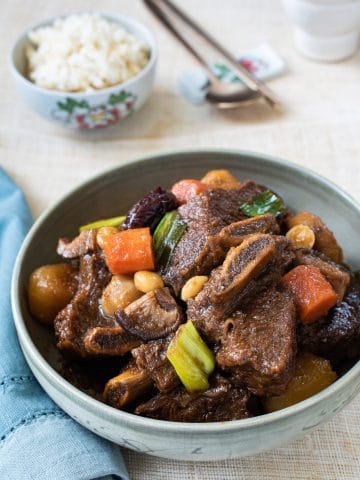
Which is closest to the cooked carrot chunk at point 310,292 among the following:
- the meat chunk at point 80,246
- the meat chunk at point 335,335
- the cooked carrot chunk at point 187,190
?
the meat chunk at point 335,335

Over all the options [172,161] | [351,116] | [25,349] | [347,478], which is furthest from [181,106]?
[347,478]

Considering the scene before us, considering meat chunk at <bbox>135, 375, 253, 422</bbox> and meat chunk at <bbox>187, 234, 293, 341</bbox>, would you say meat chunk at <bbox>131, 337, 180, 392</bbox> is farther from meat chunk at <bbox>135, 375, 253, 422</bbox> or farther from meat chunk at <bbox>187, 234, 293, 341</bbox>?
meat chunk at <bbox>187, 234, 293, 341</bbox>

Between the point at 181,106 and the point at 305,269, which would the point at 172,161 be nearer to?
the point at 305,269

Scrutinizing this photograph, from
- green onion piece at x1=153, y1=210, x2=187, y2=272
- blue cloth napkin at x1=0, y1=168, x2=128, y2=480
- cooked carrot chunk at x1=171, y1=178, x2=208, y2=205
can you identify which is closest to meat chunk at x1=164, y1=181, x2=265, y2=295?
green onion piece at x1=153, y1=210, x2=187, y2=272

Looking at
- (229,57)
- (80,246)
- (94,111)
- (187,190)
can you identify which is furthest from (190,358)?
(229,57)

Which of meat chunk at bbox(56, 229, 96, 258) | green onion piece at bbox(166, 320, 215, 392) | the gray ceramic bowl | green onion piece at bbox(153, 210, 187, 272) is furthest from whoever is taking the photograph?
meat chunk at bbox(56, 229, 96, 258)

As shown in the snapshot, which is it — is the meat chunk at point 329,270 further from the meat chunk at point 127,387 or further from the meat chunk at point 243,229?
the meat chunk at point 127,387
